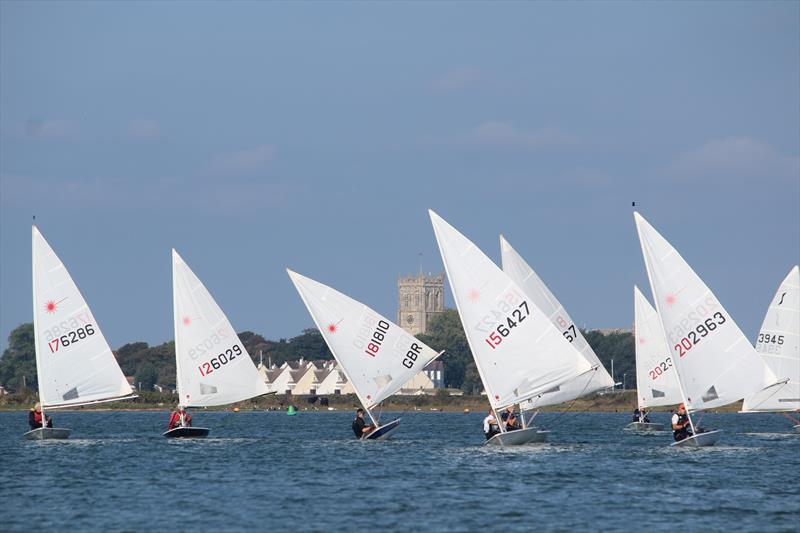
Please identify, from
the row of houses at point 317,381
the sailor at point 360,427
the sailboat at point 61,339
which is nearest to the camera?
the sailboat at point 61,339

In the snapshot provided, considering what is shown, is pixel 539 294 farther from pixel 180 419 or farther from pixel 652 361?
pixel 180 419

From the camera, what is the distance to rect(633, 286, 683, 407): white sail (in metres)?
65.2

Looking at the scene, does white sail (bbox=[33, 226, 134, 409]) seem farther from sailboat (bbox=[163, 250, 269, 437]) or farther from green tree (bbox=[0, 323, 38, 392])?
green tree (bbox=[0, 323, 38, 392])

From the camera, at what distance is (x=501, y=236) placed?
55.2 metres

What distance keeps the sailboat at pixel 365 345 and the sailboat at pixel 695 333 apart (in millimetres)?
8712

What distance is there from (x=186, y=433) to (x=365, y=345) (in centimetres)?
915

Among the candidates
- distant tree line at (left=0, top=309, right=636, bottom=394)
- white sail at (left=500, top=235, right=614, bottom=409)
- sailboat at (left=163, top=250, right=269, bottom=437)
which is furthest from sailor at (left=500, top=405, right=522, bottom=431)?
distant tree line at (left=0, top=309, right=636, bottom=394)

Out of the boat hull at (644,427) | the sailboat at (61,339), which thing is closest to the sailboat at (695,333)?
the sailboat at (61,339)

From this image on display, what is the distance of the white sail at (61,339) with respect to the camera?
51.0 meters

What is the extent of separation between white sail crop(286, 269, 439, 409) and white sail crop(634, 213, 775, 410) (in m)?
8.82

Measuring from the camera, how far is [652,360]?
2601 inches

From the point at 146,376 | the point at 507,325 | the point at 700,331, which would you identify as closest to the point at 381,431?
the point at 507,325

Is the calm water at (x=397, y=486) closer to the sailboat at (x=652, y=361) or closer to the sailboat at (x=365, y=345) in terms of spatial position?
the sailboat at (x=365, y=345)

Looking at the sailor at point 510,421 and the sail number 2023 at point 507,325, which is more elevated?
the sail number 2023 at point 507,325
